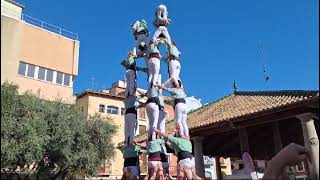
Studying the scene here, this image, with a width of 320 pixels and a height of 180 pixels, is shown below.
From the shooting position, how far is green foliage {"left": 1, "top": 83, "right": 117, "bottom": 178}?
21297mm

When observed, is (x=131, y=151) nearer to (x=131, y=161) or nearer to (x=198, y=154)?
(x=131, y=161)

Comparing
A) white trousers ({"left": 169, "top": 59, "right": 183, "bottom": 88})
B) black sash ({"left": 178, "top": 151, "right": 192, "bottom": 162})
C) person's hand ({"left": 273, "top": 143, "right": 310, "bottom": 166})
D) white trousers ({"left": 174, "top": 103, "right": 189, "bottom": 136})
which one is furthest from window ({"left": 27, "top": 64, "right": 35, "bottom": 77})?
person's hand ({"left": 273, "top": 143, "right": 310, "bottom": 166})

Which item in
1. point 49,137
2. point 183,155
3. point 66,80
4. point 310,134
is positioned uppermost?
point 66,80

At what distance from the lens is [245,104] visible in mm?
16547

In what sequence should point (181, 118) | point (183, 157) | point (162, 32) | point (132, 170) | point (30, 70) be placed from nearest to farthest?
point (183, 157) < point (132, 170) < point (181, 118) < point (162, 32) < point (30, 70)

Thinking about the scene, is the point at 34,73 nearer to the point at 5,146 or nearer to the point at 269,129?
the point at 5,146

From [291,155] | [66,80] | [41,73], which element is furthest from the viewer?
[66,80]

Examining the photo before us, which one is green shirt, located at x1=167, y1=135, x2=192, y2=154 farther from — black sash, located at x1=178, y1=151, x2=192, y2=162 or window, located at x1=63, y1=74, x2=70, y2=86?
window, located at x1=63, y1=74, x2=70, y2=86

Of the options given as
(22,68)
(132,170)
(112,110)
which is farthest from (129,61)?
(112,110)

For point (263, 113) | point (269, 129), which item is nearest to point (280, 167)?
point (263, 113)

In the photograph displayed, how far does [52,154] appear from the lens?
23266mm

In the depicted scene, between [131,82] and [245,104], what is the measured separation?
605 cm

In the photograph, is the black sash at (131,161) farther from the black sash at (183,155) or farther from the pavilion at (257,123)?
the pavilion at (257,123)

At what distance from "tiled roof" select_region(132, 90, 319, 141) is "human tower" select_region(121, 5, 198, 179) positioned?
310 centimetres
